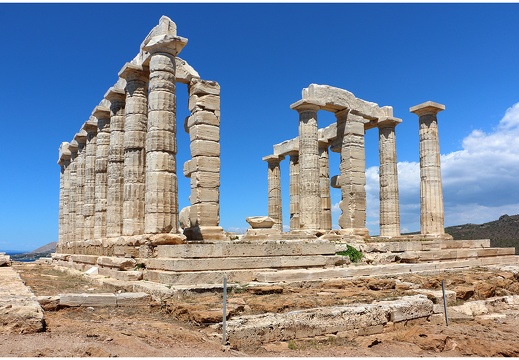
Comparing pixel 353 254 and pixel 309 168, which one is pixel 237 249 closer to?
pixel 353 254

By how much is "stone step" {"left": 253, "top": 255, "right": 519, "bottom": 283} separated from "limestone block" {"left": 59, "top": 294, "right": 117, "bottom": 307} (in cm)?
418

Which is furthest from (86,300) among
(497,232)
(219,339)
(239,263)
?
(497,232)

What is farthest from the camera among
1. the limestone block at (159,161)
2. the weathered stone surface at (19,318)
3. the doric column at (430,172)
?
the doric column at (430,172)

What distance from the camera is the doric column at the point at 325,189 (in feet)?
88.9

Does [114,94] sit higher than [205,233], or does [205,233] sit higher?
[114,94]

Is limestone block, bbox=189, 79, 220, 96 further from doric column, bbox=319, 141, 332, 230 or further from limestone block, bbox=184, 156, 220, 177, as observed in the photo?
doric column, bbox=319, 141, 332, 230

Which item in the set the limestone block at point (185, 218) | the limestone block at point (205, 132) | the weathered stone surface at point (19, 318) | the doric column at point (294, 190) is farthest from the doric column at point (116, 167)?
the doric column at point (294, 190)

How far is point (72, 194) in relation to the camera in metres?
30.9

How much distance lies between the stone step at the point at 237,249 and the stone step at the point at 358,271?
794mm

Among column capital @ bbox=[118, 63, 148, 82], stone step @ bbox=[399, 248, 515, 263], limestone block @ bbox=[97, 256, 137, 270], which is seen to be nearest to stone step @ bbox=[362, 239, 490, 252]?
stone step @ bbox=[399, 248, 515, 263]

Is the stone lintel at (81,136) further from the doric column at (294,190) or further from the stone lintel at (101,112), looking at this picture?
the doric column at (294,190)

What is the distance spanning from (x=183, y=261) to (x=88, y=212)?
13698 mm

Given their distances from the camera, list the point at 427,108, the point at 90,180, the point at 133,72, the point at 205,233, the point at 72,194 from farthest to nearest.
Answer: the point at 72,194
the point at 427,108
the point at 90,180
the point at 133,72
the point at 205,233

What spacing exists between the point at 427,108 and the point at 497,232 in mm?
37057
